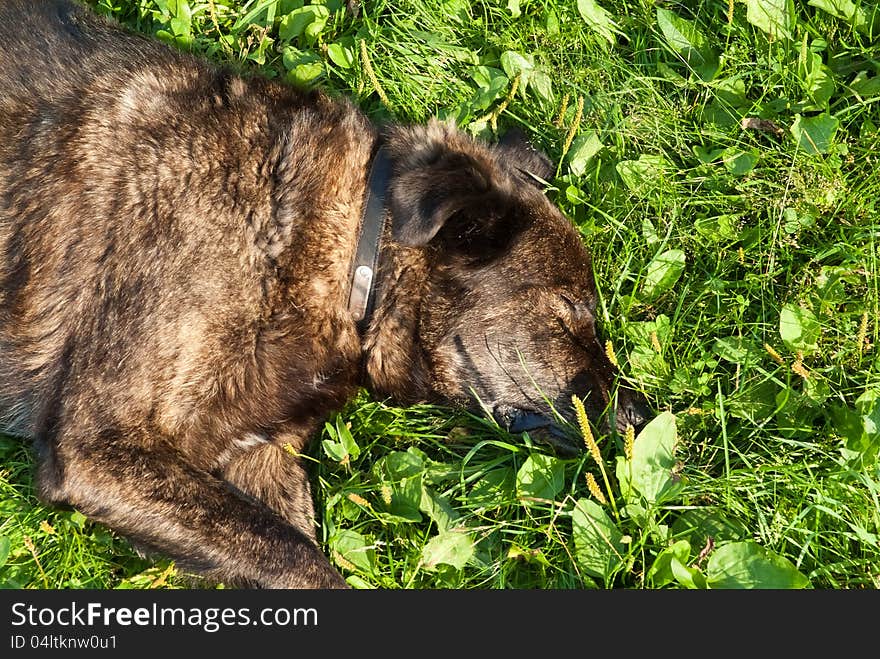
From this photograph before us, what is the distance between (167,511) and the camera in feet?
11.5

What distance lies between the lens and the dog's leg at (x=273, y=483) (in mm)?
3953

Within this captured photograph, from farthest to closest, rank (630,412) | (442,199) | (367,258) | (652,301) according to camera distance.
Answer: (652,301) < (630,412) < (367,258) < (442,199)

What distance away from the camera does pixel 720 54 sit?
4773mm

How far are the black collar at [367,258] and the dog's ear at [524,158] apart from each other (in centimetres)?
89

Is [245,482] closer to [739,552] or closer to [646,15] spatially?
[739,552]

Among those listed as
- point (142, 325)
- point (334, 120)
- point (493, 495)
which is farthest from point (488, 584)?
point (334, 120)

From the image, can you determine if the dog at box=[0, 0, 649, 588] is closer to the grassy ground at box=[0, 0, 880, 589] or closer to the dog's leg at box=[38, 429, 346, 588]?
the dog's leg at box=[38, 429, 346, 588]

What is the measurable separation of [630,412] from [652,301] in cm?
75

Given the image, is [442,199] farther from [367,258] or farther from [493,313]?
[493,313]

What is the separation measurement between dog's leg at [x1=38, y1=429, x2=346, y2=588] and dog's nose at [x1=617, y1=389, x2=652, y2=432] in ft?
4.79

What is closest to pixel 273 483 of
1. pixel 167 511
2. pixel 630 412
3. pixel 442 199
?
pixel 167 511

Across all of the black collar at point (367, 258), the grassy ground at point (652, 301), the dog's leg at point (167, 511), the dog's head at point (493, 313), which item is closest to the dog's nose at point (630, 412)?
the dog's head at point (493, 313)

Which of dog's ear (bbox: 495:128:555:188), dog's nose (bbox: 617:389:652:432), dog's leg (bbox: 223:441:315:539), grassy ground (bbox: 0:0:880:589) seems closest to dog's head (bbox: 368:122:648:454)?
dog's nose (bbox: 617:389:652:432)

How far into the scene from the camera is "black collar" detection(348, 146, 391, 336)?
148 inches
